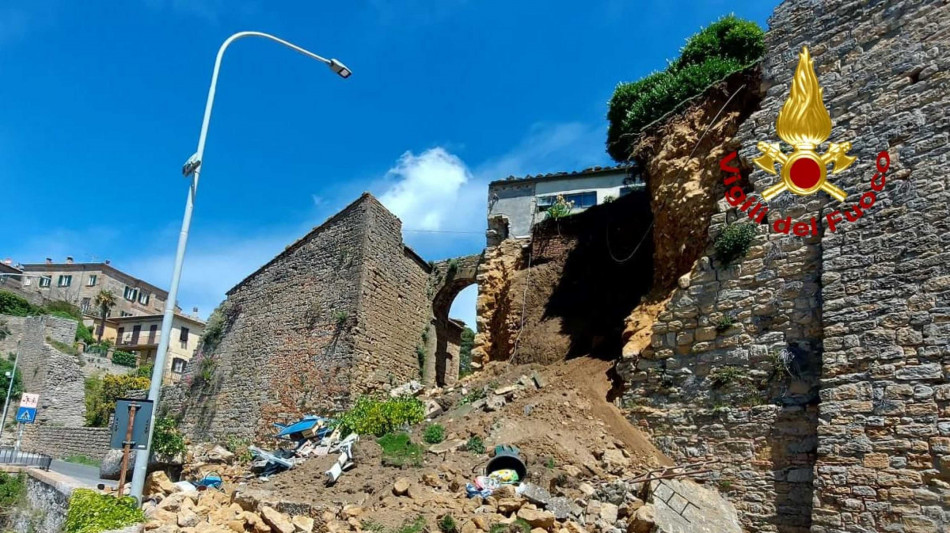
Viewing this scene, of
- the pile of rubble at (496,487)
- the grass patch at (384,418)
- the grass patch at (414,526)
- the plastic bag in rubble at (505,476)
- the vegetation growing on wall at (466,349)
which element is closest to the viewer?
the grass patch at (414,526)

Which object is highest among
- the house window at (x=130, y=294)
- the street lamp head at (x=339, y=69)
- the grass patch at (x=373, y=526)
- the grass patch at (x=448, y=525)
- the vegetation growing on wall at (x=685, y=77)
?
the house window at (x=130, y=294)

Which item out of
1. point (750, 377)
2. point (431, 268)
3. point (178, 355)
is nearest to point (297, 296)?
point (431, 268)

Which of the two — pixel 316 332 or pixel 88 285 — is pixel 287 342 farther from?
pixel 88 285

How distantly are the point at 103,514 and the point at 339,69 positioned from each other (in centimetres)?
695

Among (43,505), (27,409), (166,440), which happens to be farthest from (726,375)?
(27,409)

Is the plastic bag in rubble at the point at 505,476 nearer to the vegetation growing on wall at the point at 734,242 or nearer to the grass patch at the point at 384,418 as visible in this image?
the grass patch at the point at 384,418

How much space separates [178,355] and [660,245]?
151 feet

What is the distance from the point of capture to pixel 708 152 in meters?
12.9

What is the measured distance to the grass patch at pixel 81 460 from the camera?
25.5 metres

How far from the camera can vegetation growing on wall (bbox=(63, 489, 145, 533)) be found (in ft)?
26.6

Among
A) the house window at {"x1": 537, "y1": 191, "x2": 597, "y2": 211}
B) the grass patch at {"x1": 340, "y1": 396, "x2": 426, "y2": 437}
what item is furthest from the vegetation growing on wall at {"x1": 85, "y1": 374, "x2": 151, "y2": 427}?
the house window at {"x1": 537, "y1": 191, "x2": 597, "y2": 211}

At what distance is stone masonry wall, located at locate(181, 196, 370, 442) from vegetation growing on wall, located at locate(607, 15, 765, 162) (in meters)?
7.86

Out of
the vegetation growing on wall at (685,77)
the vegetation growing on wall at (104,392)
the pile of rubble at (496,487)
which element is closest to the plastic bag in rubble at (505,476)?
the pile of rubble at (496,487)

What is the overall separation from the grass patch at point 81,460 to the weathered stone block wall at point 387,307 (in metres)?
14.0
